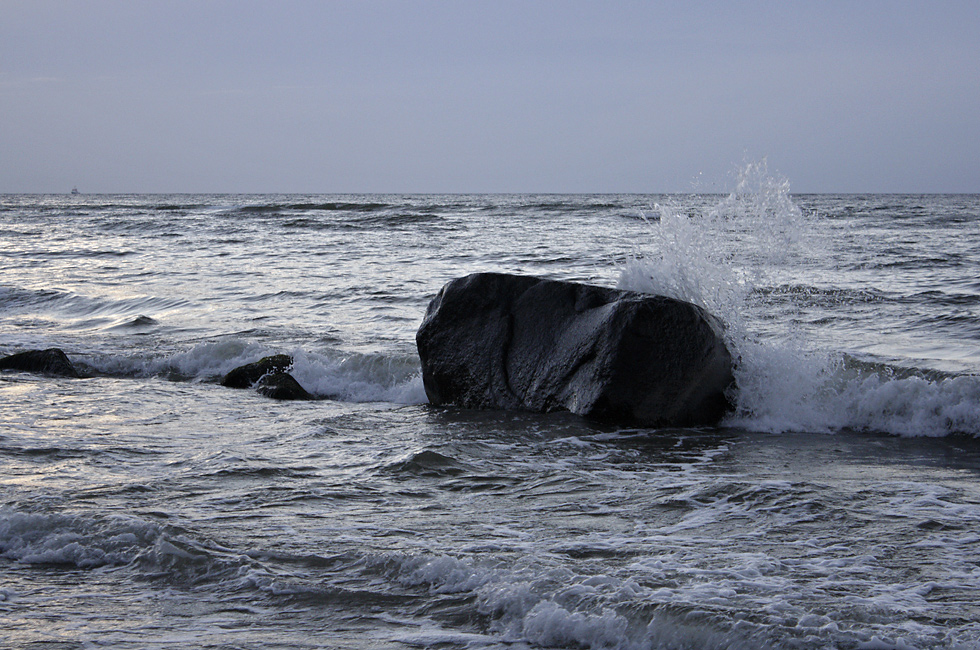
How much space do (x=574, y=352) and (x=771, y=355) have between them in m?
1.68

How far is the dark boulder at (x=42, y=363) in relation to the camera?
781 cm

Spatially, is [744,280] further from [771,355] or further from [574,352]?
[574,352]

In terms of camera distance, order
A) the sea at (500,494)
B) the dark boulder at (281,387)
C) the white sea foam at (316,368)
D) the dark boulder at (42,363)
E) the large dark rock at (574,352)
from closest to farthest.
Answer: the sea at (500,494) < the large dark rock at (574,352) < the dark boulder at (281,387) < the white sea foam at (316,368) < the dark boulder at (42,363)

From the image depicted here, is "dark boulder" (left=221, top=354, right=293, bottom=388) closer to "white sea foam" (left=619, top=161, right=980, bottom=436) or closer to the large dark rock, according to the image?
the large dark rock

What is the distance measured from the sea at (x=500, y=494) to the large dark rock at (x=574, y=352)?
0.76ft

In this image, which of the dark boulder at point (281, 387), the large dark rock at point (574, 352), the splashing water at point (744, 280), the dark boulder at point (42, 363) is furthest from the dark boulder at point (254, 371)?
the splashing water at point (744, 280)

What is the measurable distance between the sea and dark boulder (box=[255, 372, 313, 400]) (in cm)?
13

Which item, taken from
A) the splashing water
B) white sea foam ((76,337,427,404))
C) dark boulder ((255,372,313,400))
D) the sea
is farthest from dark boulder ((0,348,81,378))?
the splashing water

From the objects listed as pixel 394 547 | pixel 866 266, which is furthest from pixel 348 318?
pixel 866 266

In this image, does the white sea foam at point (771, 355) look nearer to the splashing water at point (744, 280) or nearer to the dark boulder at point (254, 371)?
the splashing water at point (744, 280)

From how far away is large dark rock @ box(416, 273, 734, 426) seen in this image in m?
5.68

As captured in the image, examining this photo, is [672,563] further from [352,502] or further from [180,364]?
[180,364]

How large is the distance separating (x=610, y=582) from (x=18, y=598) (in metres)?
2.17

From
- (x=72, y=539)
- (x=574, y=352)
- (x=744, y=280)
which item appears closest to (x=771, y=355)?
(x=744, y=280)
